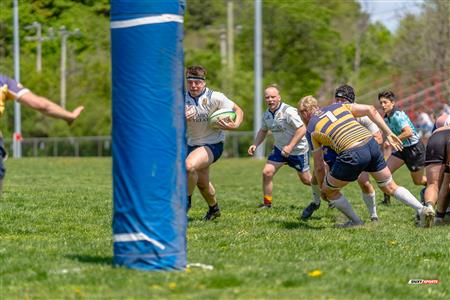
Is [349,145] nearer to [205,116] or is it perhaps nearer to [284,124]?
[205,116]

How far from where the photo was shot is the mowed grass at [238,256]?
7.00 meters

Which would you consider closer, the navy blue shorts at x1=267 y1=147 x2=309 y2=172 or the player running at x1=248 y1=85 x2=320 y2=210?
the player running at x1=248 y1=85 x2=320 y2=210

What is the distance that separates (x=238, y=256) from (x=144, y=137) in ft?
5.39

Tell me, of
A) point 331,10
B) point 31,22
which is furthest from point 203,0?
point 31,22

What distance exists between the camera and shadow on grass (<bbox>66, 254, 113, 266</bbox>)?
8078mm

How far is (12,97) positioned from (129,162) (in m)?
1.49

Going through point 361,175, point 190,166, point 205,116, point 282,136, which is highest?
point 205,116

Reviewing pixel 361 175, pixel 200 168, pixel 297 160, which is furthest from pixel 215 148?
pixel 297 160

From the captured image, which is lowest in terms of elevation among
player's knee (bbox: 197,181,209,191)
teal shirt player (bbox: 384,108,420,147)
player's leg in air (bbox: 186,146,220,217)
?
player's knee (bbox: 197,181,209,191)

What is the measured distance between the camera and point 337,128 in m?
11.3

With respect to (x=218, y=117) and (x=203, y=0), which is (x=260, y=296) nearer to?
(x=218, y=117)

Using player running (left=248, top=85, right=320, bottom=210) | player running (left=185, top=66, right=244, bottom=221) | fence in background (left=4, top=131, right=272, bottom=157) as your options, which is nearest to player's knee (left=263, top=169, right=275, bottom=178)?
player running (left=248, top=85, right=320, bottom=210)

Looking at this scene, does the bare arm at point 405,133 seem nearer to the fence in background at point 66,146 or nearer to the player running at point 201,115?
the player running at point 201,115

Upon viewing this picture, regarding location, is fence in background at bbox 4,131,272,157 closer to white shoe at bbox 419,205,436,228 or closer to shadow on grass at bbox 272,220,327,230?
shadow on grass at bbox 272,220,327,230
